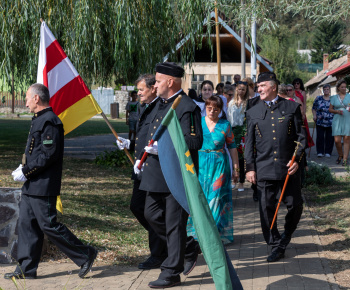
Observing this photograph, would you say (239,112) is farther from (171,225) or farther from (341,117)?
(341,117)

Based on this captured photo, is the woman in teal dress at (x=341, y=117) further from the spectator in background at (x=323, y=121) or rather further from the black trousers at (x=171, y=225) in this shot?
the black trousers at (x=171, y=225)

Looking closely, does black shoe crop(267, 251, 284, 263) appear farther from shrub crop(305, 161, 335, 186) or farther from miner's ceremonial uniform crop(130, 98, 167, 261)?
shrub crop(305, 161, 335, 186)

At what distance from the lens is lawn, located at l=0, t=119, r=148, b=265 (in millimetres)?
6938

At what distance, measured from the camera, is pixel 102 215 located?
8.84 meters

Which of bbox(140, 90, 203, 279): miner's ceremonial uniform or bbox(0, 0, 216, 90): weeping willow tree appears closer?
bbox(140, 90, 203, 279): miner's ceremonial uniform

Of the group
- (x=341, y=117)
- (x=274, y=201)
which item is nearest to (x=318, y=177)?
(x=341, y=117)

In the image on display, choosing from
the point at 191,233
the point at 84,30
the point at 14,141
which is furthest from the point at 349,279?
the point at 14,141

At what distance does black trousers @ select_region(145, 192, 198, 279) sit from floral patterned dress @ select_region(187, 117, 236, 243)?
1.55 metres

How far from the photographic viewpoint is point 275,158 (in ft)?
21.3

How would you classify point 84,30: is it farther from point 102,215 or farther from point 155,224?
point 155,224

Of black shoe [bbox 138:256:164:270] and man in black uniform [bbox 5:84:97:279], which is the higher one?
man in black uniform [bbox 5:84:97:279]

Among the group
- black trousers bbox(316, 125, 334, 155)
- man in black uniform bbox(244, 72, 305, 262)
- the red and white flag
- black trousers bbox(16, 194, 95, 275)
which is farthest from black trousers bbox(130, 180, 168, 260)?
black trousers bbox(316, 125, 334, 155)

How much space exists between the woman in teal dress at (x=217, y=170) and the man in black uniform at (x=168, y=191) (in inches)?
61.1

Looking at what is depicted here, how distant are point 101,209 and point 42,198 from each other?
12.1ft
